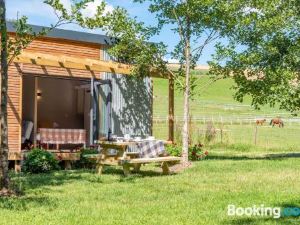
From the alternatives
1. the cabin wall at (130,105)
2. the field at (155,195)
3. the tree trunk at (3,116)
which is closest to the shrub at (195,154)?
the field at (155,195)

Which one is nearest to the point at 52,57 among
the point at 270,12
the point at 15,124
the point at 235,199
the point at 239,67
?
the point at 15,124

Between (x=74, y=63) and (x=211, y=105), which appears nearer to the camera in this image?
(x=74, y=63)

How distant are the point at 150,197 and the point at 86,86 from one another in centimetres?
946

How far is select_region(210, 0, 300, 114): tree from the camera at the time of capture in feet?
44.9

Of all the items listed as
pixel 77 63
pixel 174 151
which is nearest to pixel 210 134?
pixel 174 151

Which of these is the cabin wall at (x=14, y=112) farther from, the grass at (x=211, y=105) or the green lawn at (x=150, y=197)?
the grass at (x=211, y=105)

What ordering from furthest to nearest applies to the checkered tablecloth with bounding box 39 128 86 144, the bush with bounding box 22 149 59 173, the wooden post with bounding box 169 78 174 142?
1. the wooden post with bounding box 169 78 174 142
2. the checkered tablecloth with bounding box 39 128 86 144
3. the bush with bounding box 22 149 59 173

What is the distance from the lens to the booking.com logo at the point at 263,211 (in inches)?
238

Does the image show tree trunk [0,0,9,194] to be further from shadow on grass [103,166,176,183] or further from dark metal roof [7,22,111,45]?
dark metal roof [7,22,111,45]

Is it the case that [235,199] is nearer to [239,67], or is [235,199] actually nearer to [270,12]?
[239,67]

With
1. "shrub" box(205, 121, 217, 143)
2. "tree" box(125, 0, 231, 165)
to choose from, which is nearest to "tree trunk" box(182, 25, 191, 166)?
"tree" box(125, 0, 231, 165)

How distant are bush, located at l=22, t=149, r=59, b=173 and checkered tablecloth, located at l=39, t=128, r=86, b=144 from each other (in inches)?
91.4

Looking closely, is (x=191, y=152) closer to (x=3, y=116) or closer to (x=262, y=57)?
(x=262, y=57)

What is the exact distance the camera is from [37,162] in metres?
11.5
